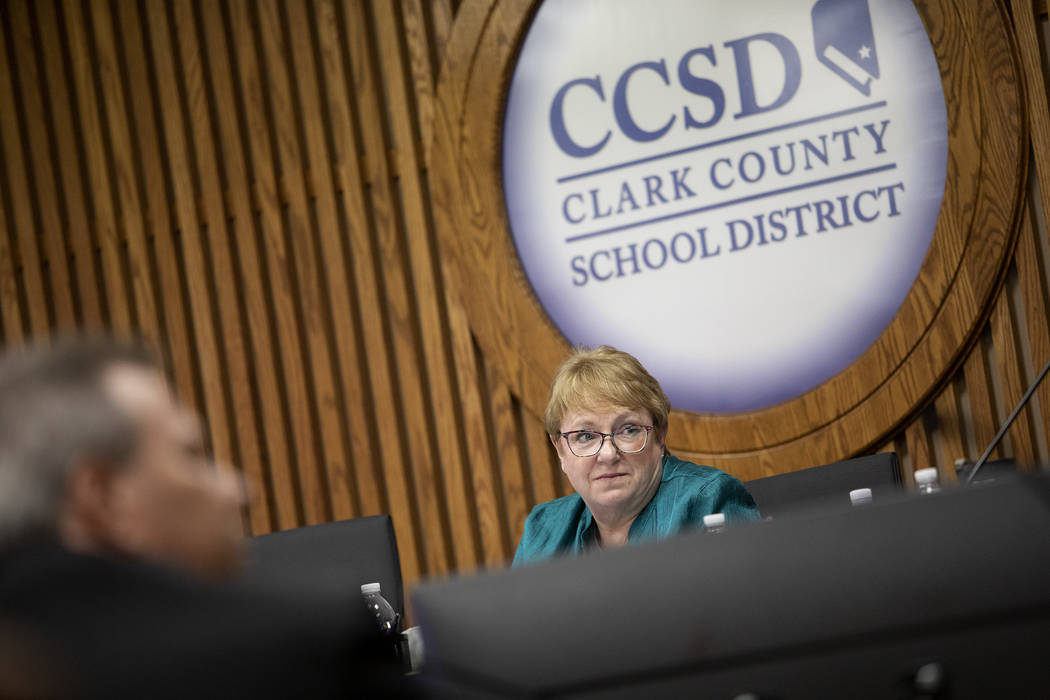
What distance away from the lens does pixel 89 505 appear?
80 cm

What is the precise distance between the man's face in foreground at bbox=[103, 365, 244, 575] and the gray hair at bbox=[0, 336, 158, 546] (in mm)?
14

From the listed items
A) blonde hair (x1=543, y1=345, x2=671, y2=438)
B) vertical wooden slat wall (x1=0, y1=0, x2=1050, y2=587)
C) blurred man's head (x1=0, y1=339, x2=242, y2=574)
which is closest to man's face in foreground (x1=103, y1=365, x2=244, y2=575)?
blurred man's head (x1=0, y1=339, x2=242, y2=574)

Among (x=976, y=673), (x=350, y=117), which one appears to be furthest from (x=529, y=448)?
(x=976, y=673)

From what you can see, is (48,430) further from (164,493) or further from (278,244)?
(278,244)

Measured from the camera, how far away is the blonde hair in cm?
266

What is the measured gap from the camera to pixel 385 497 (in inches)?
171

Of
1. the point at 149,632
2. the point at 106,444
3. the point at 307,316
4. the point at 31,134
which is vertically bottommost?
the point at 149,632

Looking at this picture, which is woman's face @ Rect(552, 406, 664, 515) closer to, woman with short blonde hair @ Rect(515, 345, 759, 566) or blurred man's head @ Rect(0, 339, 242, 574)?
woman with short blonde hair @ Rect(515, 345, 759, 566)

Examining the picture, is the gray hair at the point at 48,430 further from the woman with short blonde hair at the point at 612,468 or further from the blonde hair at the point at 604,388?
the blonde hair at the point at 604,388

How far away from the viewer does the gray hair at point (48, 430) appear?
773mm

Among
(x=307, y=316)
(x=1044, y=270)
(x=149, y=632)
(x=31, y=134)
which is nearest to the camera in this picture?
(x=149, y=632)

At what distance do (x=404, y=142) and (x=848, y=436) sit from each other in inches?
74.9

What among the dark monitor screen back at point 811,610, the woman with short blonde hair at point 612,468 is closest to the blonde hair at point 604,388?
the woman with short blonde hair at point 612,468

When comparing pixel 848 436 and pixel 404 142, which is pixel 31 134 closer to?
pixel 404 142
